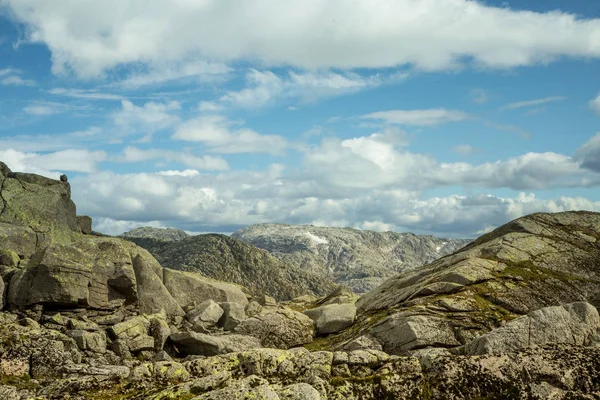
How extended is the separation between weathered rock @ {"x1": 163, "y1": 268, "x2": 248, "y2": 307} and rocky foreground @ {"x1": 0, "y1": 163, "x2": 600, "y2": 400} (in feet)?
0.59

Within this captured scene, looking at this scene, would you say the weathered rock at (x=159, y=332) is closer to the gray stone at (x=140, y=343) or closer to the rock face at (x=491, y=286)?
the gray stone at (x=140, y=343)

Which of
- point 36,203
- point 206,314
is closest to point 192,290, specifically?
point 206,314

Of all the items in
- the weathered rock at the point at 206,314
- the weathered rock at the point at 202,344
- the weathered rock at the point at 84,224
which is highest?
the weathered rock at the point at 84,224

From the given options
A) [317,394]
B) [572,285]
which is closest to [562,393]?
[317,394]

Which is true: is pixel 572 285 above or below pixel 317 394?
above

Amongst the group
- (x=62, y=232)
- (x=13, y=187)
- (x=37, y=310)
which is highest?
(x=13, y=187)

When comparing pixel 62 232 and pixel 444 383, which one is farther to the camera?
pixel 62 232

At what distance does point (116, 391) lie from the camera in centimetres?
2289

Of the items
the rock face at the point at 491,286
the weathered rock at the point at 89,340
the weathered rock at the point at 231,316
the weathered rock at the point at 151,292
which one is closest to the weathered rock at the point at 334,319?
the rock face at the point at 491,286

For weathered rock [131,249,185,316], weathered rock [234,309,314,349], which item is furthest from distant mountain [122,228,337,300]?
weathered rock [234,309,314,349]

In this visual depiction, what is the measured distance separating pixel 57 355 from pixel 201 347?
44.5ft

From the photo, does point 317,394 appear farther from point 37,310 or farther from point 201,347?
point 37,310

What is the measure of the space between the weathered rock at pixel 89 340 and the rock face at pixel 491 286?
2116 cm

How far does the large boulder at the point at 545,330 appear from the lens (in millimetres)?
27969
